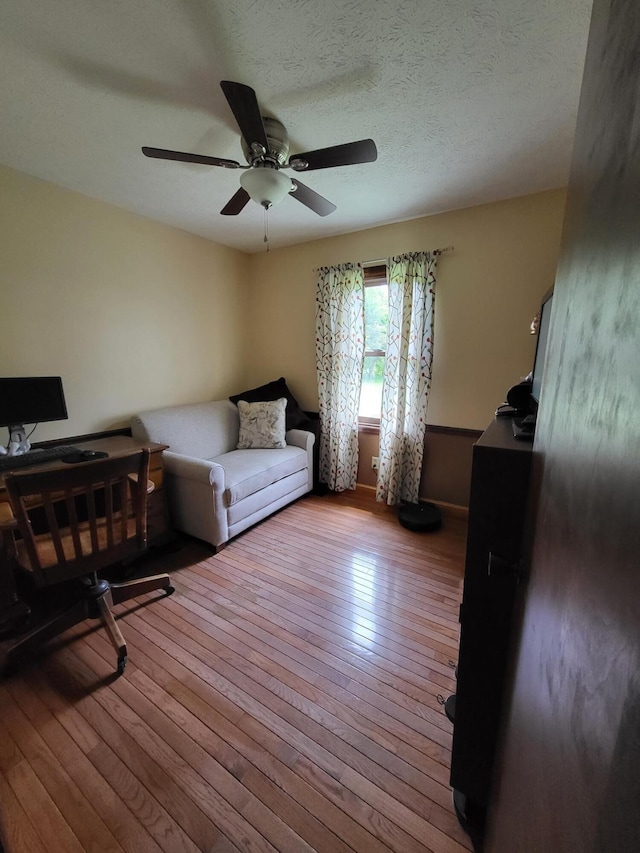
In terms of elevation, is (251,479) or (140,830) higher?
(251,479)

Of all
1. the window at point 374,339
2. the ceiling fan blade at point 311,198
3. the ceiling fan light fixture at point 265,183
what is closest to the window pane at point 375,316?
the window at point 374,339

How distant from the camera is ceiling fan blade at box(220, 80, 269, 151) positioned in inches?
44.9

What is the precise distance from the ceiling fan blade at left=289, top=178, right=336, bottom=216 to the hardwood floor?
228 cm

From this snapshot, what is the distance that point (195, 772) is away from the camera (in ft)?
3.62

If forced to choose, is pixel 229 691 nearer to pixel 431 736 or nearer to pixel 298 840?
pixel 298 840

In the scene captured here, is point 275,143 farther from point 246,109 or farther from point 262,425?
point 262,425

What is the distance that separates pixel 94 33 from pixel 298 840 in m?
2.76

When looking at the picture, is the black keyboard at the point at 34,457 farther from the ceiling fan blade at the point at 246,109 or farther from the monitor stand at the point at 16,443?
the ceiling fan blade at the point at 246,109

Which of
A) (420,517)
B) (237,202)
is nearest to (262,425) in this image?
(420,517)

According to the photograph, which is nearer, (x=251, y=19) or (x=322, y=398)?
(x=251, y=19)

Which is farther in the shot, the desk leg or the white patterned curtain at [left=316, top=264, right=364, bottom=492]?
the white patterned curtain at [left=316, top=264, right=364, bottom=492]

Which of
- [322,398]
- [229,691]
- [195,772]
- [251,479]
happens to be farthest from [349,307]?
[195,772]

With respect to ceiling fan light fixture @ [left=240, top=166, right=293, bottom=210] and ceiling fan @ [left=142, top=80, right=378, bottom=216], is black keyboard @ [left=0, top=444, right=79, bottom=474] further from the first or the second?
ceiling fan light fixture @ [left=240, top=166, right=293, bottom=210]

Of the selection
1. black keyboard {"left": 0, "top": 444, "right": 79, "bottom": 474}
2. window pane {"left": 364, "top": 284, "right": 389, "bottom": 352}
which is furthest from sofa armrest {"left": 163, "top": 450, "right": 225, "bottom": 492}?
window pane {"left": 364, "top": 284, "right": 389, "bottom": 352}
